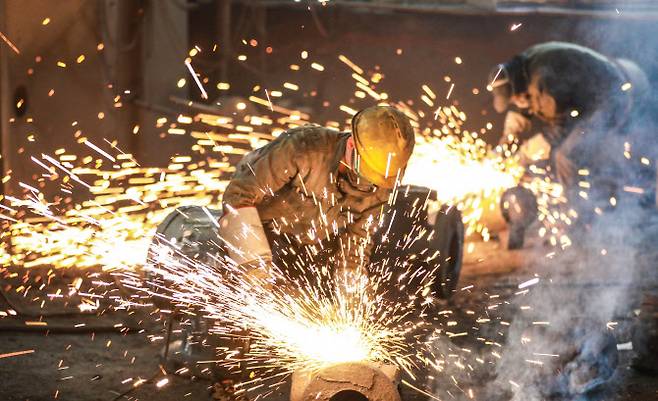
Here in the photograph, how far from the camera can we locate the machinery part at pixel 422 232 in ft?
20.3

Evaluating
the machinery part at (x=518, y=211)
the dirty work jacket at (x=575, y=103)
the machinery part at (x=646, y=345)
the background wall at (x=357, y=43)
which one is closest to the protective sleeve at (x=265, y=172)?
the machinery part at (x=646, y=345)

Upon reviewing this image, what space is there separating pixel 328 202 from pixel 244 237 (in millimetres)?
635

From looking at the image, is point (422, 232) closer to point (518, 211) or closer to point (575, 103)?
point (518, 211)

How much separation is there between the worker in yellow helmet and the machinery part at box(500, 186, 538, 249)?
11.9ft

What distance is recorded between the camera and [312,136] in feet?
15.7

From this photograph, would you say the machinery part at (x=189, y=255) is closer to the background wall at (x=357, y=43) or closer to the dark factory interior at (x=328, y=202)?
the dark factory interior at (x=328, y=202)

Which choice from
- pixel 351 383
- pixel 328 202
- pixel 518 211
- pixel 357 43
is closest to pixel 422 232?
pixel 328 202

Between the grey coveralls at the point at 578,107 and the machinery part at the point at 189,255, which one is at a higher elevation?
the grey coveralls at the point at 578,107

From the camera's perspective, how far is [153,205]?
27.3 ft

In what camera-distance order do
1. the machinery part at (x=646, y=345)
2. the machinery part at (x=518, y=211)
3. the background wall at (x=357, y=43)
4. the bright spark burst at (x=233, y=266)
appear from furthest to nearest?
the background wall at (x=357, y=43) → the machinery part at (x=518, y=211) → the machinery part at (x=646, y=345) → the bright spark burst at (x=233, y=266)

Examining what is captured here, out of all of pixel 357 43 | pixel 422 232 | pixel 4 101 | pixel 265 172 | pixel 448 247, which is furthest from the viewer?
pixel 357 43

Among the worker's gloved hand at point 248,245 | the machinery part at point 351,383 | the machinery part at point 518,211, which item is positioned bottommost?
the machinery part at point 351,383

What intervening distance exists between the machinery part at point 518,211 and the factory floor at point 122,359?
60.5 inches

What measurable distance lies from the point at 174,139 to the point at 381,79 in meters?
2.99
